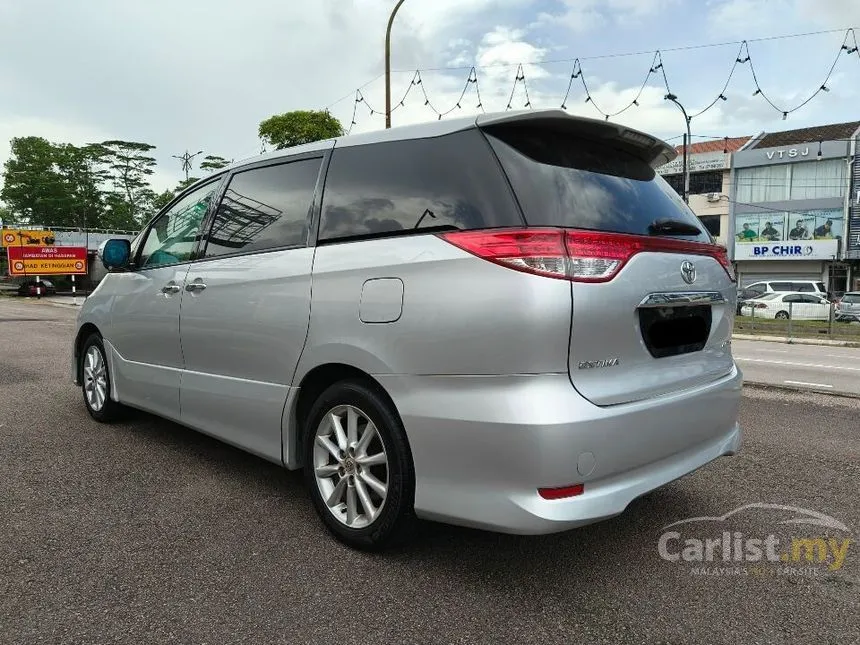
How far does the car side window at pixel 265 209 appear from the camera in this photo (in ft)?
10.3

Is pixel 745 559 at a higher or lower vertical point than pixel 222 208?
lower

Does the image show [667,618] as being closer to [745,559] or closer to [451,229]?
Answer: [745,559]

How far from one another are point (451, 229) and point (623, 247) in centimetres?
65

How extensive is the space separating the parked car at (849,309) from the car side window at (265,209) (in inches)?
988

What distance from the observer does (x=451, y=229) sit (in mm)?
2451

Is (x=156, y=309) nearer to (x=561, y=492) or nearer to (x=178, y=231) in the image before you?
(x=178, y=231)

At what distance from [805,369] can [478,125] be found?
384 inches

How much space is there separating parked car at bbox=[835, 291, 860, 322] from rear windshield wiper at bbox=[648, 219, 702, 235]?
2436cm

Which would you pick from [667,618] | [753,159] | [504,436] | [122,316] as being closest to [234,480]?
[122,316]

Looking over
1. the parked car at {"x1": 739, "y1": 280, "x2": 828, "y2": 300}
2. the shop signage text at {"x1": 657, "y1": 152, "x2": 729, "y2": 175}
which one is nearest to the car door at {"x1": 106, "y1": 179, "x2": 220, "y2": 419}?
the parked car at {"x1": 739, "y1": 280, "x2": 828, "y2": 300}

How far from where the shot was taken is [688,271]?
2668 millimetres

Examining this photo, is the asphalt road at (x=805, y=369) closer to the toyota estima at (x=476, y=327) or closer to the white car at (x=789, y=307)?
the toyota estima at (x=476, y=327)

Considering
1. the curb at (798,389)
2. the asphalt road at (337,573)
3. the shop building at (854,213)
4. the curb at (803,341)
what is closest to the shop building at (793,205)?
the shop building at (854,213)

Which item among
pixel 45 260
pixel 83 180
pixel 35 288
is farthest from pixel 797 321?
pixel 83 180
